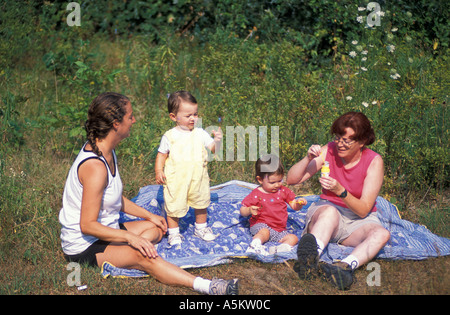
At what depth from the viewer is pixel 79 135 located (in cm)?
595

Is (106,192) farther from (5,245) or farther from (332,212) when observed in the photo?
(332,212)

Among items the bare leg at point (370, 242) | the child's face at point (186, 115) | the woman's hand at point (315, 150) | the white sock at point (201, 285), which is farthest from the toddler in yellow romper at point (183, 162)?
the bare leg at point (370, 242)

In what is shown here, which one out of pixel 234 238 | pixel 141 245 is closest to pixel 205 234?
pixel 234 238

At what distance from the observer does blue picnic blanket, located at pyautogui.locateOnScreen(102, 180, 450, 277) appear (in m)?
4.00

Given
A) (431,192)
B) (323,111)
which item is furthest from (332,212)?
(323,111)

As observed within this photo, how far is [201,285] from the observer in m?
3.52

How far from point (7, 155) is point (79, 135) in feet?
2.67

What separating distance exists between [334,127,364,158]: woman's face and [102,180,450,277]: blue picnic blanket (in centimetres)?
75

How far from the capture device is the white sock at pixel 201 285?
3502 mm

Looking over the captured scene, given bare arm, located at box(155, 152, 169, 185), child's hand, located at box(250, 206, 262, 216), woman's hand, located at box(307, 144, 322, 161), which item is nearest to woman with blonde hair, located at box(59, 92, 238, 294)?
bare arm, located at box(155, 152, 169, 185)

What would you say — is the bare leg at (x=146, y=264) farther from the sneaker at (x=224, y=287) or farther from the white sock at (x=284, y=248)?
the white sock at (x=284, y=248)

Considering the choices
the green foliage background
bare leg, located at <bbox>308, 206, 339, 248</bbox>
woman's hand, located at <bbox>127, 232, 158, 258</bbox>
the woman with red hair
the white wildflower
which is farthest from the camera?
the white wildflower

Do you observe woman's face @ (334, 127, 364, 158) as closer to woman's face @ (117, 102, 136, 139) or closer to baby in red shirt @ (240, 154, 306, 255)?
baby in red shirt @ (240, 154, 306, 255)

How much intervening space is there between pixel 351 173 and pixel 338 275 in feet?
2.97
